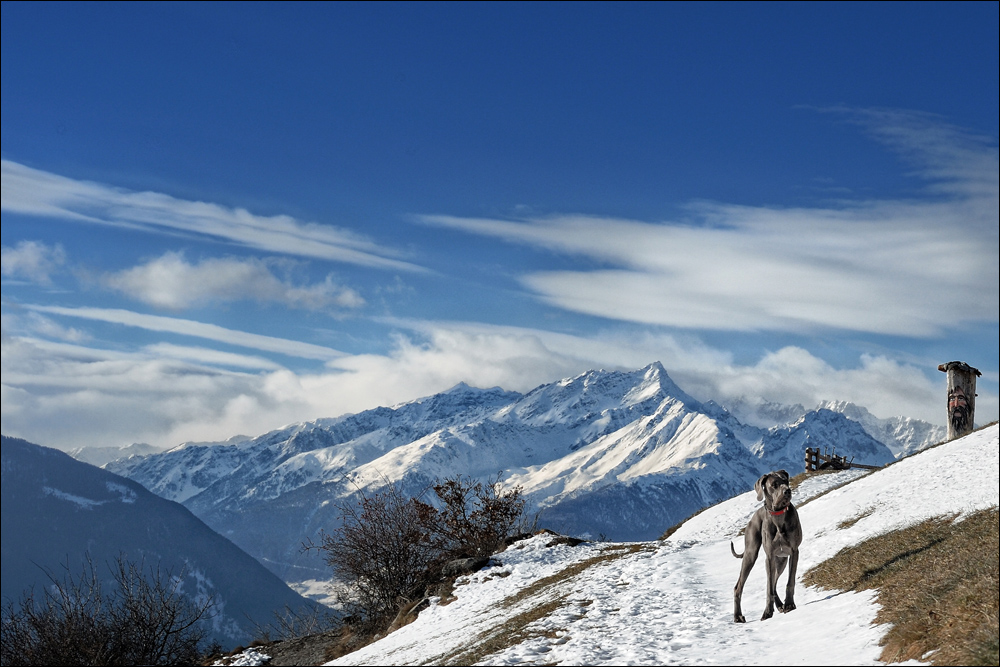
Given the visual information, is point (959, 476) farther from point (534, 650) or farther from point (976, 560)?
point (534, 650)

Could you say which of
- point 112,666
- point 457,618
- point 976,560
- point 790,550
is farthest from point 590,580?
point 112,666

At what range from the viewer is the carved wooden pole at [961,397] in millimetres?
39344

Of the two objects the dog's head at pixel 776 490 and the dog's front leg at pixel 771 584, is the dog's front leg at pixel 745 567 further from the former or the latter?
the dog's head at pixel 776 490

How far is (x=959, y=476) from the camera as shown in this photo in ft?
78.8

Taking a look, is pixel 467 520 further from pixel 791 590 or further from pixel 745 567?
pixel 791 590

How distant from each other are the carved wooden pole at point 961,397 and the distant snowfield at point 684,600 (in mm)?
7944

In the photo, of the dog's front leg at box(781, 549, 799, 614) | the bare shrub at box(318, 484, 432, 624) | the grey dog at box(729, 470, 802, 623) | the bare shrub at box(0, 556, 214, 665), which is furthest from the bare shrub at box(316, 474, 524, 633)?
the dog's front leg at box(781, 549, 799, 614)

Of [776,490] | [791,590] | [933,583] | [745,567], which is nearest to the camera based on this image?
[933,583]

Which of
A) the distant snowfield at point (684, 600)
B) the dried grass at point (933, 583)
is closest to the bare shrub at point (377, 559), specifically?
the distant snowfield at point (684, 600)

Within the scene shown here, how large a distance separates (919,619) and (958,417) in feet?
102

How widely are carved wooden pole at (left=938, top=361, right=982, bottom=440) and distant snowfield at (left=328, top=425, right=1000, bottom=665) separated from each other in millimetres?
7944

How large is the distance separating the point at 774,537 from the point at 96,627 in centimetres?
3085

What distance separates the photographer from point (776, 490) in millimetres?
16062

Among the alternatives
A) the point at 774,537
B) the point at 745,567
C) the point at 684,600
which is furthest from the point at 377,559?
the point at 774,537
